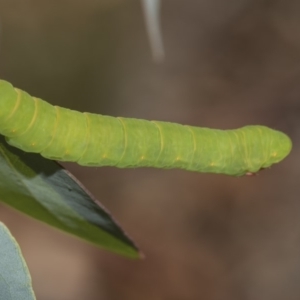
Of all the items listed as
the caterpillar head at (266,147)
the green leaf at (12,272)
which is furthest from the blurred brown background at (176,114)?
the green leaf at (12,272)

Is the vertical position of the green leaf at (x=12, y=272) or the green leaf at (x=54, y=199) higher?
the green leaf at (x=54, y=199)

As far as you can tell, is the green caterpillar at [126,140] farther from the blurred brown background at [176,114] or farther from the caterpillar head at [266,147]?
the blurred brown background at [176,114]

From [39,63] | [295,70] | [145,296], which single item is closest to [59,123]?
[145,296]

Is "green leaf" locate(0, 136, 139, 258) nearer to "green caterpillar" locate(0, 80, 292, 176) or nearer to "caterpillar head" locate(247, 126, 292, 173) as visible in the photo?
"green caterpillar" locate(0, 80, 292, 176)

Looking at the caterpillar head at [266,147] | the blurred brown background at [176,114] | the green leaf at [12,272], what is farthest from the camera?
the blurred brown background at [176,114]

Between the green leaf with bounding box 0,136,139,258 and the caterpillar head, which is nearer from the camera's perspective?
the green leaf with bounding box 0,136,139,258

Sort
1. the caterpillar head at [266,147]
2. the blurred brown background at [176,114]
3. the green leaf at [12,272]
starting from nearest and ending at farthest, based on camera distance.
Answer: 1. the green leaf at [12,272]
2. the caterpillar head at [266,147]
3. the blurred brown background at [176,114]

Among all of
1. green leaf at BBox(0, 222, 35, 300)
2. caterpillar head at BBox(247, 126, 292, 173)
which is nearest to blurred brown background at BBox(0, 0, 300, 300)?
caterpillar head at BBox(247, 126, 292, 173)
